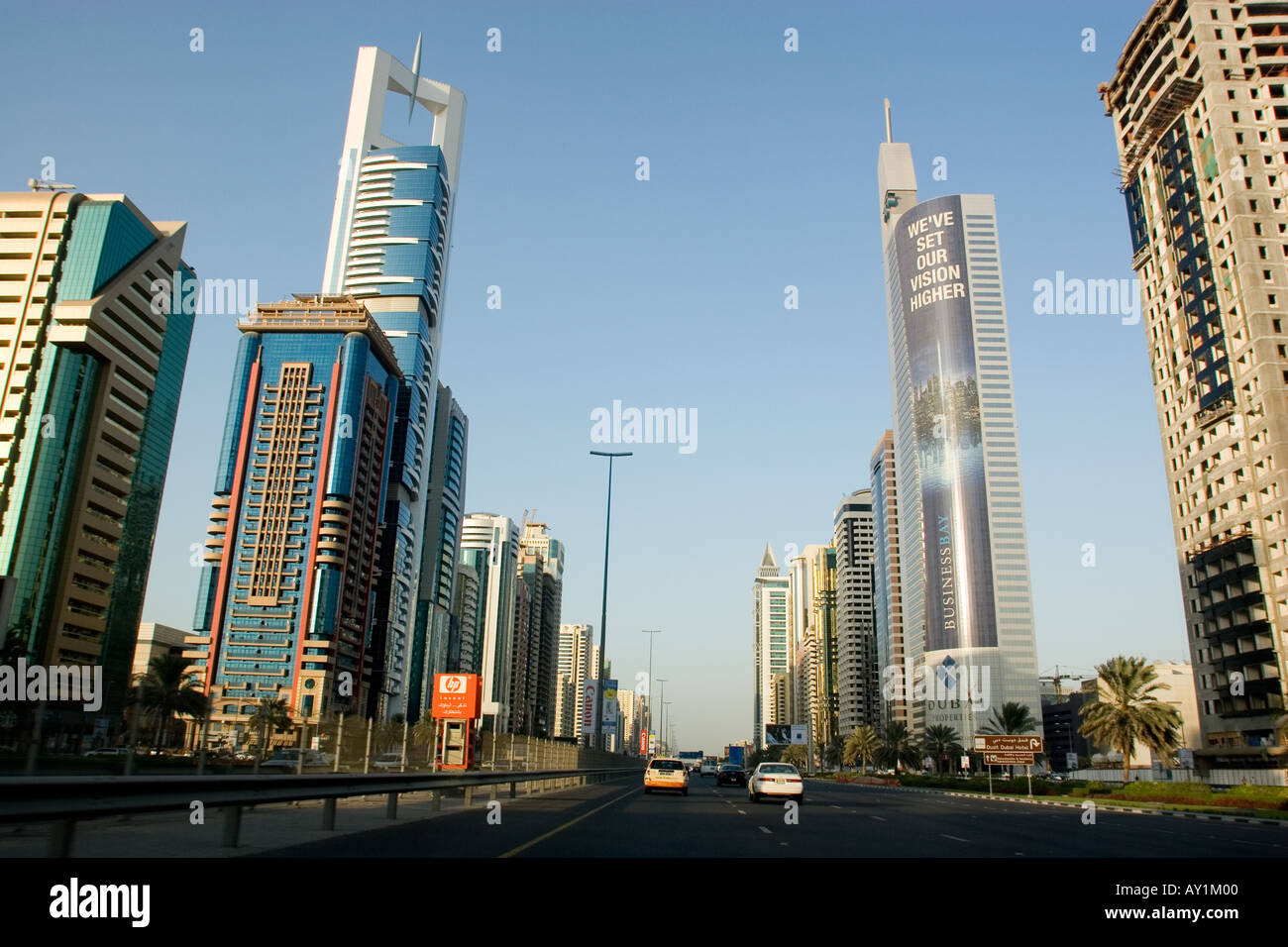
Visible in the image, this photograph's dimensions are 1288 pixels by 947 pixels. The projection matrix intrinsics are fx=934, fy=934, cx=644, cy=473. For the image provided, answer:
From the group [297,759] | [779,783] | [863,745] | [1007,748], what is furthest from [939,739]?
[297,759]

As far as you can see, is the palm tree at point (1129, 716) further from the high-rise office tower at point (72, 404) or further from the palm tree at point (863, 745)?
the high-rise office tower at point (72, 404)

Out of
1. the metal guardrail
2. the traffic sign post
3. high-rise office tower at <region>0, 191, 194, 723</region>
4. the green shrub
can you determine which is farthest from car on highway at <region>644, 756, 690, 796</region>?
high-rise office tower at <region>0, 191, 194, 723</region>

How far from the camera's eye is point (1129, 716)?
61.5 metres

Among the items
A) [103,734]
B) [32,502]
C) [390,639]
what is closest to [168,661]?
[32,502]

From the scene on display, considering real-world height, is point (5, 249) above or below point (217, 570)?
above

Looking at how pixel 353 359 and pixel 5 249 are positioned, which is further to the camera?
pixel 353 359

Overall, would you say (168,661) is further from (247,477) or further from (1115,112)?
(1115,112)

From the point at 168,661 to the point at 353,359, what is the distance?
105333mm

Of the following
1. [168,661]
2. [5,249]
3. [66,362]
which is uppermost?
[5,249]

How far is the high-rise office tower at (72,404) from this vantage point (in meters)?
106

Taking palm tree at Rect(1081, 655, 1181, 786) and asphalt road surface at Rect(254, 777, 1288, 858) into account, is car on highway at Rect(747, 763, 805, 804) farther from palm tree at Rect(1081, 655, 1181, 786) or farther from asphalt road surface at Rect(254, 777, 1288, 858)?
palm tree at Rect(1081, 655, 1181, 786)

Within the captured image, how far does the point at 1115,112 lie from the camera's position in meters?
120

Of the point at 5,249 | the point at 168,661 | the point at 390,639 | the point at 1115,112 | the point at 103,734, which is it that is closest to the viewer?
the point at 103,734

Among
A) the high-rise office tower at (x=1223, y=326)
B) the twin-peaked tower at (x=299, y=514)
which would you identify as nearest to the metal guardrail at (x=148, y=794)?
the high-rise office tower at (x=1223, y=326)
